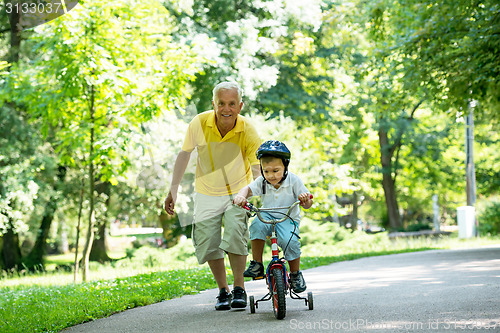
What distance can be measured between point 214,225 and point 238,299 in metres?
0.74

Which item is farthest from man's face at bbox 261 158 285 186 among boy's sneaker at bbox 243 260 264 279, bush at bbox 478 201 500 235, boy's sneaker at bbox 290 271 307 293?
bush at bbox 478 201 500 235

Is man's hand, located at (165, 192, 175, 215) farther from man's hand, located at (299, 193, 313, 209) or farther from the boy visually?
man's hand, located at (299, 193, 313, 209)

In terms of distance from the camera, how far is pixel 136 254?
19.4 m

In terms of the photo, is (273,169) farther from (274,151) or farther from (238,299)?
(238,299)

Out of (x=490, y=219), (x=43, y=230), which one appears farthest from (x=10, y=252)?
(x=490, y=219)

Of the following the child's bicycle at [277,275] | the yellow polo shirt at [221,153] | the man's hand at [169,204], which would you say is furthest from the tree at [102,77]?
the child's bicycle at [277,275]

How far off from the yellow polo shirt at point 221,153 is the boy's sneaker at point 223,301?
984 millimetres

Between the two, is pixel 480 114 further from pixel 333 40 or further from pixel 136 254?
pixel 136 254

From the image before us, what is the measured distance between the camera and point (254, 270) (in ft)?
17.5

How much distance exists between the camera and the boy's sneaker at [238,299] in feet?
18.8

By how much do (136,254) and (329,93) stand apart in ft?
30.3

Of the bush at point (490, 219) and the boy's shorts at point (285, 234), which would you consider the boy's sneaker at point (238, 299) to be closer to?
the boy's shorts at point (285, 234)

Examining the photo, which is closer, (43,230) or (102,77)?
(102,77)

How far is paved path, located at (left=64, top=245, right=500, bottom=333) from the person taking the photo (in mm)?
4660
